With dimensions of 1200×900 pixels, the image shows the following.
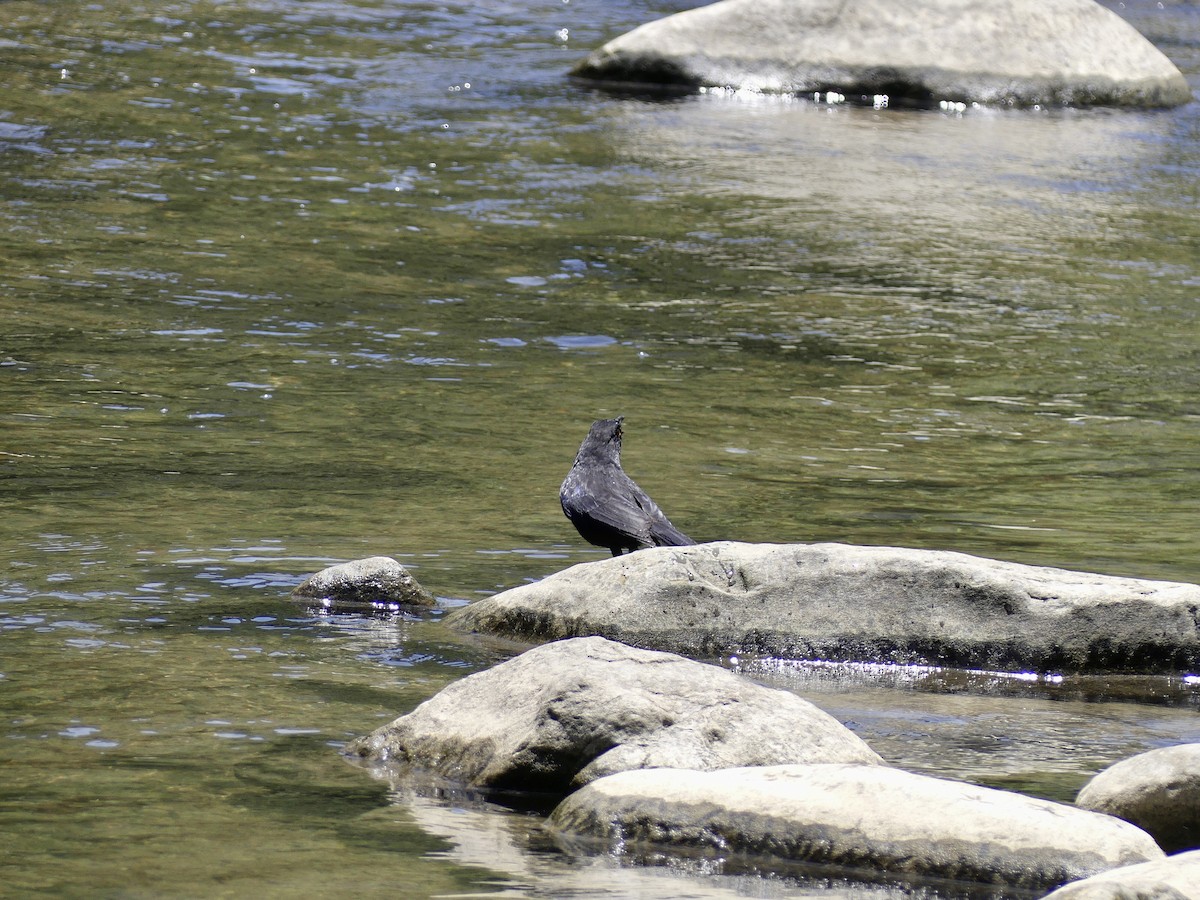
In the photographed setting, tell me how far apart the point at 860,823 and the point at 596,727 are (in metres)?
0.82

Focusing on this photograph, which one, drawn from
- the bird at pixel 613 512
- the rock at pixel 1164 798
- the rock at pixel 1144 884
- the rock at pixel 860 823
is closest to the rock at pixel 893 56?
the bird at pixel 613 512

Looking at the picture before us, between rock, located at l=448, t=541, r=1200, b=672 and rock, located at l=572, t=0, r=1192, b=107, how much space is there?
12554mm

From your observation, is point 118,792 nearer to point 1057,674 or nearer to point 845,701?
point 845,701

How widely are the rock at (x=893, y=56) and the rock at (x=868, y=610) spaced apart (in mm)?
12554

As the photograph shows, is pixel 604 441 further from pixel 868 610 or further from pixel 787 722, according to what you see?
pixel 787 722

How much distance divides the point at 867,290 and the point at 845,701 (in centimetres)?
660

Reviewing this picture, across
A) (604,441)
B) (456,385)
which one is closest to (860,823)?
(604,441)

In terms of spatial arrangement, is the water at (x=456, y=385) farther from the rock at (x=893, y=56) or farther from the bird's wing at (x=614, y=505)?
the rock at (x=893, y=56)

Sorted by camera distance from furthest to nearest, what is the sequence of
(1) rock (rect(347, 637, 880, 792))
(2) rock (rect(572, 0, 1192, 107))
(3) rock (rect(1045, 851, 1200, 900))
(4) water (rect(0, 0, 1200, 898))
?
(2) rock (rect(572, 0, 1192, 107)) < (4) water (rect(0, 0, 1200, 898)) < (1) rock (rect(347, 637, 880, 792)) < (3) rock (rect(1045, 851, 1200, 900))

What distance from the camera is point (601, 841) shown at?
439 centimetres

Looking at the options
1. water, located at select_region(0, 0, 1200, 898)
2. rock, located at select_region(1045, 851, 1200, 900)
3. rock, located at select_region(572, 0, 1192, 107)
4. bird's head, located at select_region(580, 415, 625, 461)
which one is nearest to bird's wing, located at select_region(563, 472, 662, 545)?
bird's head, located at select_region(580, 415, 625, 461)

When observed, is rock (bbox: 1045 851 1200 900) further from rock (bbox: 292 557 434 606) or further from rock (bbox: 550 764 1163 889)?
rock (bbox: 292 557 434 606)

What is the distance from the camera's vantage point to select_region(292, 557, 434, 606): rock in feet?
21.2

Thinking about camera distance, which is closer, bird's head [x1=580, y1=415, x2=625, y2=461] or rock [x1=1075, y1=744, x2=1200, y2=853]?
rock [x1=1075, y1=744, x2=1200, y2=853]
